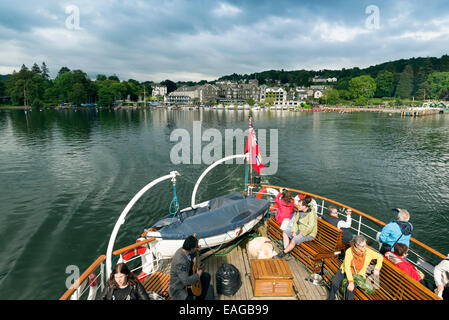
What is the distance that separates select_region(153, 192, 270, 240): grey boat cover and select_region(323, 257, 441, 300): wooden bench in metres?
4.21

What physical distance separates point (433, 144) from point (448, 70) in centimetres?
20142

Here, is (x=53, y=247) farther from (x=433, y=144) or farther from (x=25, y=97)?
(x=25, y=97)

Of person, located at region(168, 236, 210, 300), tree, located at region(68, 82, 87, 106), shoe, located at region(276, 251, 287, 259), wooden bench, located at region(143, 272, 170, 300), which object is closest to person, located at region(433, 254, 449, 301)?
shoe, located at region(276, 251, 287, 259)

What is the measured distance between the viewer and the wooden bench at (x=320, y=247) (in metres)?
6.90

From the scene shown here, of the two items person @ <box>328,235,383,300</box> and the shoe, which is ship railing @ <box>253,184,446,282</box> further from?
the shoe

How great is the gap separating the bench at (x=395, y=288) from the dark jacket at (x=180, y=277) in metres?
3.87

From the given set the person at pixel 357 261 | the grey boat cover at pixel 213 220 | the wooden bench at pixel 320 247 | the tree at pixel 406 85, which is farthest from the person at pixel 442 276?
the tree at pixel 406 85

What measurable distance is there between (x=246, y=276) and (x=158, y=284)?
2.59 m

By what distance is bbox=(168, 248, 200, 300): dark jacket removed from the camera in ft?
15.9

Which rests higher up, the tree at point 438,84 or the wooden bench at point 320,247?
the tree at point 438,84

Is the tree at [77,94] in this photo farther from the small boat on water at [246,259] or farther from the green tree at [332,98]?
the green tree at [332,98]

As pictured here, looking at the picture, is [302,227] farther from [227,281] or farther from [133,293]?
[133,293]

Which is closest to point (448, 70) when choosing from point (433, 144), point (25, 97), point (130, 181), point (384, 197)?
point (433, 144)

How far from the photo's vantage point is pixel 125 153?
33469 mm
